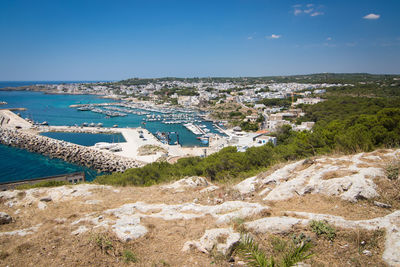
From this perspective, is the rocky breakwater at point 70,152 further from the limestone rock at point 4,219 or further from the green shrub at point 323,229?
the green shrub at point 323,229

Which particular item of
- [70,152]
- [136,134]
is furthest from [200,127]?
[70,152]

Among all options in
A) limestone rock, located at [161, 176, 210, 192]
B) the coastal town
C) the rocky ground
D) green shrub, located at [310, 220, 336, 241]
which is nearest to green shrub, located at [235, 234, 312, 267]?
the rocky ground

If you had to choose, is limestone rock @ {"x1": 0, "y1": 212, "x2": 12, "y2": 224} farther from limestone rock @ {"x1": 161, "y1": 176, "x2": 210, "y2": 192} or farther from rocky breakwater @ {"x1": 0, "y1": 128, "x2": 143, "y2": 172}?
rocky breakwater @ {"x1": 0, "y1": 128, "x2": 143, "y2": 172}

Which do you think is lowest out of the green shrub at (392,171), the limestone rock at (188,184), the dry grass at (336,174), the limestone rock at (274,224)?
the limestone rock at (188,184)

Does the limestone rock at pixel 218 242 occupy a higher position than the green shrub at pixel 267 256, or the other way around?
the green shrub at pixel 267 256

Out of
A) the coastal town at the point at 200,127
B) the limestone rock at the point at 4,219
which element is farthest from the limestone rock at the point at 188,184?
the coastal town at the point at 200,127
